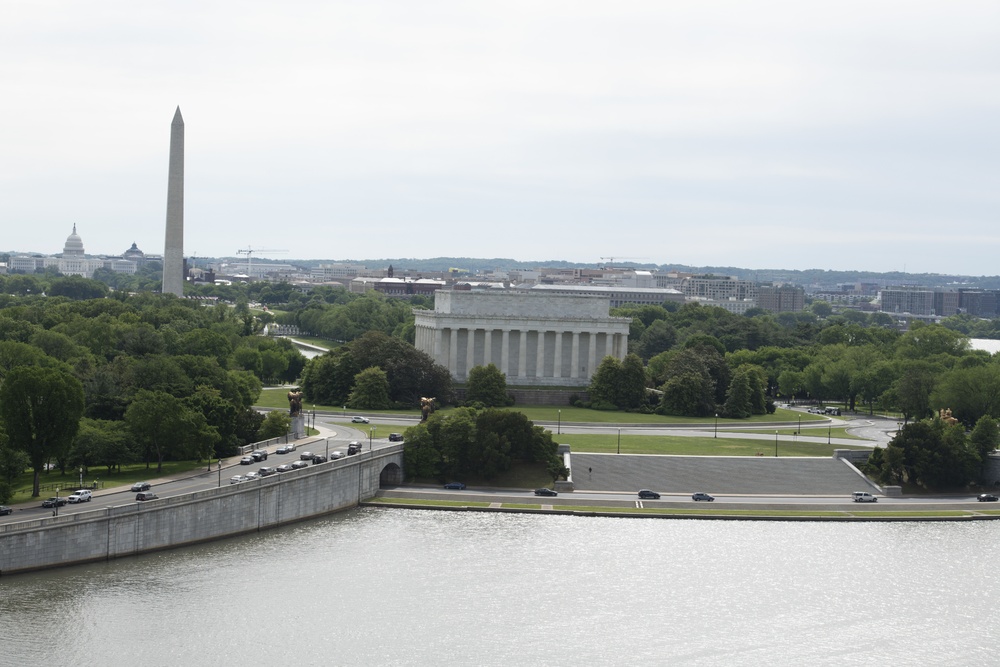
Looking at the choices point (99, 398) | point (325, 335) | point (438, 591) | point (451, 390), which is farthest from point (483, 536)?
point (325, 335)

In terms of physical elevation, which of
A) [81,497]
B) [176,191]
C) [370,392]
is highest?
[176,191]

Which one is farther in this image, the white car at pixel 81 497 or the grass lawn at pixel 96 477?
the grass lawn at pixel 96 477

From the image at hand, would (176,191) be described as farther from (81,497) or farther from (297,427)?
(81,497)

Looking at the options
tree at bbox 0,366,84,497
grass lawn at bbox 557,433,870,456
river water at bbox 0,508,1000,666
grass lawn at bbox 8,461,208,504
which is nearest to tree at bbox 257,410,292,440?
grass lawn at bbox 8,461,208,504

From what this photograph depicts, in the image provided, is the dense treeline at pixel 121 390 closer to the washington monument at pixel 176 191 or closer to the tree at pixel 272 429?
the tree at pixel 272 429

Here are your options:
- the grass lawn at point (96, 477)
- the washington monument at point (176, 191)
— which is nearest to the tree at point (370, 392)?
the grass lawn at point (96, 477)

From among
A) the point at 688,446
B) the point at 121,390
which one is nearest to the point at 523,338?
the point at 688,446

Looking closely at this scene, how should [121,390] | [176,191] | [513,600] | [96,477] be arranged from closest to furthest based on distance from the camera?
[513,600], [96,477], [121,390], [176,191]
